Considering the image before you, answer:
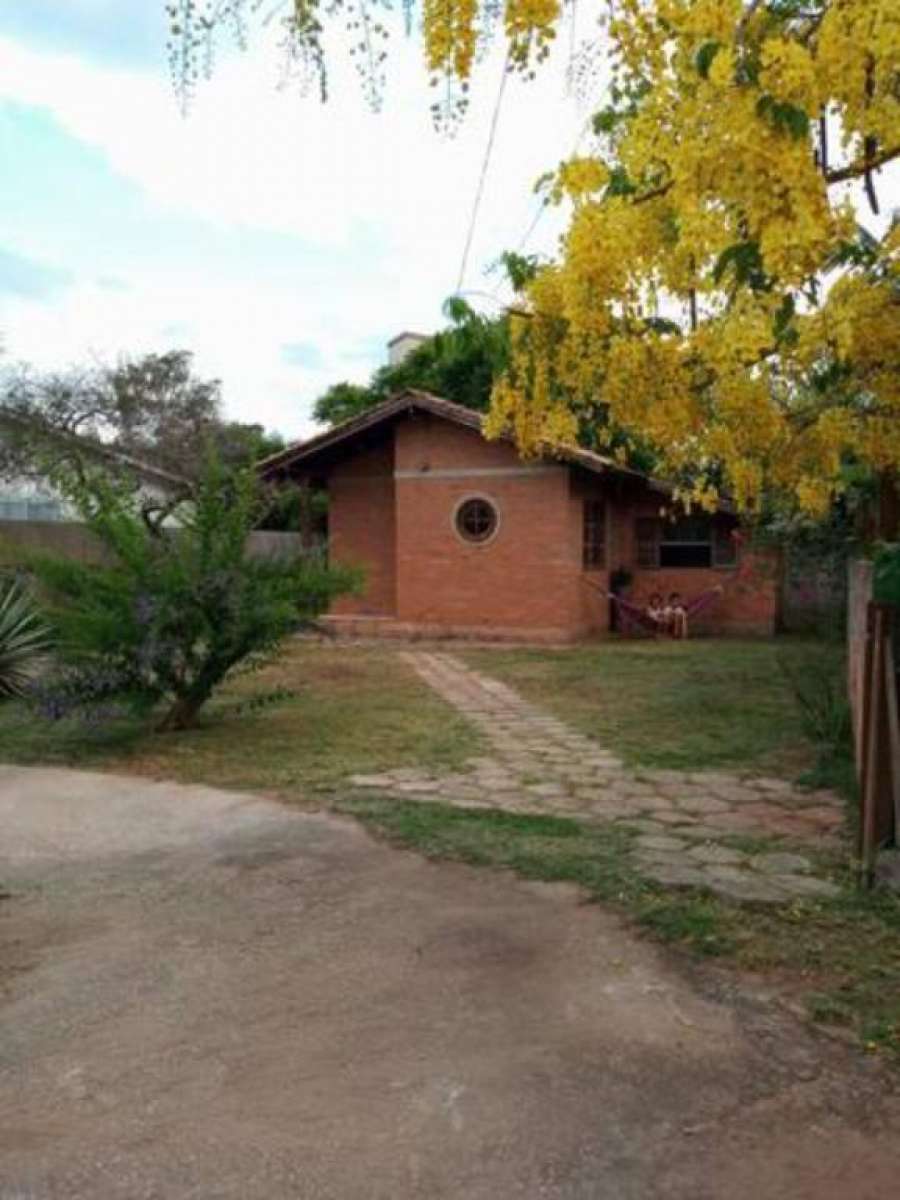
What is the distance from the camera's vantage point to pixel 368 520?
20.4m

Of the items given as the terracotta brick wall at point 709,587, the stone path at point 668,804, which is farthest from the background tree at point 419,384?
the stone path at point 668,804

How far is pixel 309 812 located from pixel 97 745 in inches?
128

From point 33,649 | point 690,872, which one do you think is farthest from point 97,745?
point 690,872

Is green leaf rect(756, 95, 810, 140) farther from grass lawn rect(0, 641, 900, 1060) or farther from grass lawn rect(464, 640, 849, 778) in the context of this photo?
grass lawn rect(464, 640, 849, 778)

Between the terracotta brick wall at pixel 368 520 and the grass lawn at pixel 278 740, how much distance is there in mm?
7883

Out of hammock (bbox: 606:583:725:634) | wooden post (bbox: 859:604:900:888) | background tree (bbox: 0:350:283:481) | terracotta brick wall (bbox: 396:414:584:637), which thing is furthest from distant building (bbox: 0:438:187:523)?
wooden post (bbox: 859:604:900:888)

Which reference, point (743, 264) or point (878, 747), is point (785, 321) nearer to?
point (743, 264)

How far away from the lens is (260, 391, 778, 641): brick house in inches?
704

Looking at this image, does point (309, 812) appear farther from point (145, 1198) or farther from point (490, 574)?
point (490, 574)

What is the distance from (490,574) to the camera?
18344 millimetres

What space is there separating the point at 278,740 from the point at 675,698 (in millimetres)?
4459

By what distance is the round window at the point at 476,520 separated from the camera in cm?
1836

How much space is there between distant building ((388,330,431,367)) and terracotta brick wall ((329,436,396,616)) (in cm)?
950

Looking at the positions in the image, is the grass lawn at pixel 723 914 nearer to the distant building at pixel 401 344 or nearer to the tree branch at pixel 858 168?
the tree branch at pixel 858 168
